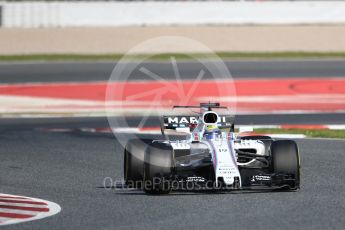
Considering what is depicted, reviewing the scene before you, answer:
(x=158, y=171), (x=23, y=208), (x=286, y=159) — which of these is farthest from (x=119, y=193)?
(x=286, y=159)

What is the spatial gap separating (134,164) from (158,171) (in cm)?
54

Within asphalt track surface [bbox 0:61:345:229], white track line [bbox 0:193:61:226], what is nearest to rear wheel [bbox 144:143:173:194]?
asphalt track surface [bbox 0:61:345:229]

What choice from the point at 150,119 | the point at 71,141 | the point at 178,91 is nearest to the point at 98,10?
the point at 178,91

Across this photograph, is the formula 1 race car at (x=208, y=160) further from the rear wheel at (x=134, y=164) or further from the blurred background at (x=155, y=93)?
the blurred background at (x=155, y=93)

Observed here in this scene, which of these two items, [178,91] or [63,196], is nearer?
[63,196]

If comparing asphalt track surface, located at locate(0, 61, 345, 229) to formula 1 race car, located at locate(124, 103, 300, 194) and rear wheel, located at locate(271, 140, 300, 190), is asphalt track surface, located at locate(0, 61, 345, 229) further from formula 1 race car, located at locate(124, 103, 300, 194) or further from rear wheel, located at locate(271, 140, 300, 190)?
rear wheel, located at locate(271, 140, 300, 190)

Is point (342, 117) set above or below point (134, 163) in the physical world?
above

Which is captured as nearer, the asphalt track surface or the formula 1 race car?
the asphalt track surface

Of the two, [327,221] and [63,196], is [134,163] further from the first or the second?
[327,221]

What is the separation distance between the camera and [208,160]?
12.0m

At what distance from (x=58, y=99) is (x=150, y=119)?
14.1 ft

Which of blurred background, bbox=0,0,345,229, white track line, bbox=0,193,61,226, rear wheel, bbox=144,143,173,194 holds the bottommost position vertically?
white track line, bbox=0,193,61,226

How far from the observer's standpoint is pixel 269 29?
→ 37844mm

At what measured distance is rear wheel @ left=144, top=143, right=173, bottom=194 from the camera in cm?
1170
